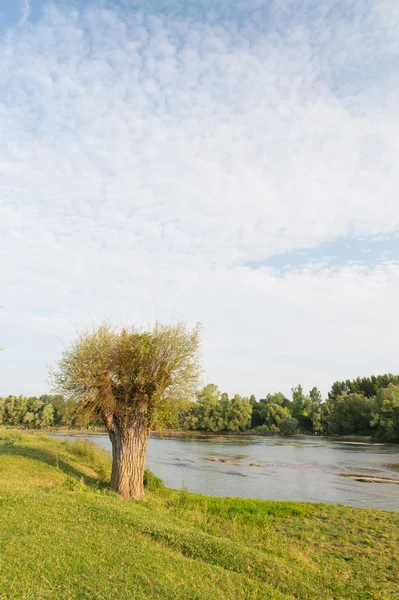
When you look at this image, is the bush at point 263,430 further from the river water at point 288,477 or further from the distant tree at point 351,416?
the river water at point 288,477

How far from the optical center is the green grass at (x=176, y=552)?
29.6 ft

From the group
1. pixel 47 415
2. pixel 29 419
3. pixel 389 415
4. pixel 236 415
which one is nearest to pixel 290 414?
pixel 236 415

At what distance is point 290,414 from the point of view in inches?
5281

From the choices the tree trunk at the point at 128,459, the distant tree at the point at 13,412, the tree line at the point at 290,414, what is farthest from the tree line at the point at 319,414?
the tree trunk at the point at 128,459

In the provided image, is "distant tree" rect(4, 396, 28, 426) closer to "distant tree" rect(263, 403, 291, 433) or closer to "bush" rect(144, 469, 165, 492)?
"distant tree" rect(263, 403, 291, 433)

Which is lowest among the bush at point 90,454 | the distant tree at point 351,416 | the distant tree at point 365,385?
the bush at point 90,454

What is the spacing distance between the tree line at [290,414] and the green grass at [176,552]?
2711 inches

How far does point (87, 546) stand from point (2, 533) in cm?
231

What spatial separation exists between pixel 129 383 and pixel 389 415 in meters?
86.1

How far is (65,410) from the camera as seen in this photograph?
2398 cm

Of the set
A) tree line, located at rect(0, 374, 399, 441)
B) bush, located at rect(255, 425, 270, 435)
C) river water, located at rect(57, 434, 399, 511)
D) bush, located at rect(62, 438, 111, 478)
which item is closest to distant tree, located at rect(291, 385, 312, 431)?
tree line, located at rect(0, 374, 399, 441)

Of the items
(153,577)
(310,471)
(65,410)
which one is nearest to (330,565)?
(153,577)

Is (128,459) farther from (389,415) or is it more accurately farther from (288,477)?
(389,415)

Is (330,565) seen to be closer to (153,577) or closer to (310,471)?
(153,577)
